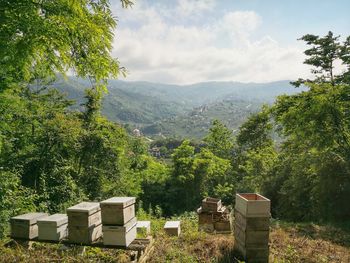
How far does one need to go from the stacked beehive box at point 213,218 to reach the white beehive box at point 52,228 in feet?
18.2

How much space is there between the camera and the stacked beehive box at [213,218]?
37.4 ft

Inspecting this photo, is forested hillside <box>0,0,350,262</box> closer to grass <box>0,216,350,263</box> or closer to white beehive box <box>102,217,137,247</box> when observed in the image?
grass <box>0,216,350,263</box>

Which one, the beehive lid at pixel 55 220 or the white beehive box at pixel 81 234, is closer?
the white beehive box at pixel 81 234

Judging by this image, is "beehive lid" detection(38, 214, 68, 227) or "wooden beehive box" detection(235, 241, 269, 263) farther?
"wooden beehive box" detection(235, 241, 269, 263)

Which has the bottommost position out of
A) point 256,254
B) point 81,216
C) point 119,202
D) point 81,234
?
point 256,254

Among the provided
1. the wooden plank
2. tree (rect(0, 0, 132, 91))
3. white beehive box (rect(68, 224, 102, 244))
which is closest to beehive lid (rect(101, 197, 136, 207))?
white beehive box (rect(68, 224, 102, 244))

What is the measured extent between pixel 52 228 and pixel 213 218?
6.18 meters

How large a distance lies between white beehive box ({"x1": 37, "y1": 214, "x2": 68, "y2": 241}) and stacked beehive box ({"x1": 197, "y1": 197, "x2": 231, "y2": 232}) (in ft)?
18.2

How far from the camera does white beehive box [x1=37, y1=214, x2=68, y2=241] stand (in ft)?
23.5

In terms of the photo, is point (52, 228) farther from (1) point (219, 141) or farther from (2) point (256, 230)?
(1) point (219, 141)

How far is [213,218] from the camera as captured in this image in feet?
38.4

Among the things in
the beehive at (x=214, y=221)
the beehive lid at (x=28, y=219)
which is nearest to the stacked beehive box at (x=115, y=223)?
the beehive lid at (x=28, y=219)

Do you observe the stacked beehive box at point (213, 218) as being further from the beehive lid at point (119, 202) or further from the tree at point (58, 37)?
the tree at point (58, 37)

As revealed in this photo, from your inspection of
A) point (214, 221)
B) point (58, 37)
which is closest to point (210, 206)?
point (214, 221)
